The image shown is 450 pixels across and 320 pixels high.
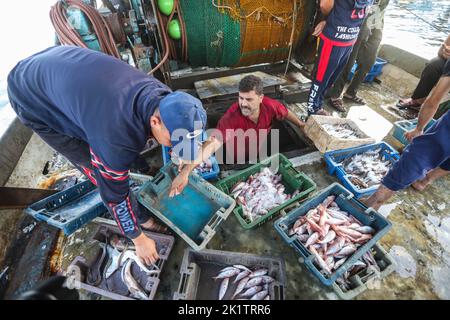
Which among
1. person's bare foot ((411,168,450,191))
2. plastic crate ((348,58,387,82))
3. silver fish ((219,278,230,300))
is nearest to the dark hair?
silver fish ((219,278,230,300))

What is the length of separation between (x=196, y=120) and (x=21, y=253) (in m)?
2.75

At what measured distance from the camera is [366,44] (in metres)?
4.34

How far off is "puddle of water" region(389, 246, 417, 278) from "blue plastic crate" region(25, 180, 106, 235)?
122 inches

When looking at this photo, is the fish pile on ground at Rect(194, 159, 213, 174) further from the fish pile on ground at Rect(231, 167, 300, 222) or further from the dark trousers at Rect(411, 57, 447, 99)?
the dark trousers at Rect(411, 57, 447, 99)

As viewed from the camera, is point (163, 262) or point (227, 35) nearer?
point (163, 262)

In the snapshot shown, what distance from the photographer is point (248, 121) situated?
314 cm

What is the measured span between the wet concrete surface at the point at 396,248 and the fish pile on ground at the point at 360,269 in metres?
0.15

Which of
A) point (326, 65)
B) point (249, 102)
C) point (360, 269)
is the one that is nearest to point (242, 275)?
point (360, 269)

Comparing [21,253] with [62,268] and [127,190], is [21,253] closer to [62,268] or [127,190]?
[62,268]

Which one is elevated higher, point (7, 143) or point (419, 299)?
point (7, 143)

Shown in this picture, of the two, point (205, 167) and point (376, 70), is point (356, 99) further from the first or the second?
point (205, 167)

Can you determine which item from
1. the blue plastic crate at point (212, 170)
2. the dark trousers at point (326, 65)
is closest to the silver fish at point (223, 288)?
the blue plastic crate at point (212, 170)

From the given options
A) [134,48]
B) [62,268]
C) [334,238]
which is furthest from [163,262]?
[134,48]

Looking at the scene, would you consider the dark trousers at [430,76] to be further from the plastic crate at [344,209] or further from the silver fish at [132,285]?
the silver fish at [132,285]
